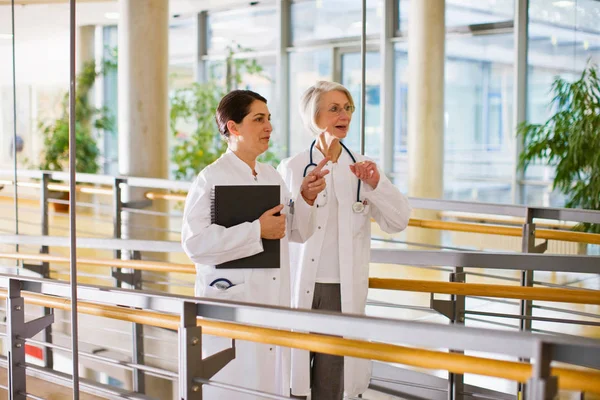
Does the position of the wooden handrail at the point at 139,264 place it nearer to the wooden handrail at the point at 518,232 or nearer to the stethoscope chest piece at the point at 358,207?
the stethoscope chest piece at the point at 358,207

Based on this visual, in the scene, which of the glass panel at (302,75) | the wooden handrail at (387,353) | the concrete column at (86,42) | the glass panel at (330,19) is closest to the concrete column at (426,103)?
the glass panel at (330,19)

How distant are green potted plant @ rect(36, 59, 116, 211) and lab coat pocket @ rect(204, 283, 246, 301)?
978cm

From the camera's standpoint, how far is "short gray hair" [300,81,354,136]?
2824 mm

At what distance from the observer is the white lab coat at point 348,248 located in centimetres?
275

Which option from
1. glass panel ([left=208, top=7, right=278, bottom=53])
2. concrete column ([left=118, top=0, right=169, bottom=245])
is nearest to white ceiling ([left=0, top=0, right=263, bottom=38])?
glass panel ([left=208, top=7, right=278, bottom=53])

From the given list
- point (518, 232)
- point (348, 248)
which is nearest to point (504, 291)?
point (348, 248)

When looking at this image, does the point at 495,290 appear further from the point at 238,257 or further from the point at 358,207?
the point at 238,257

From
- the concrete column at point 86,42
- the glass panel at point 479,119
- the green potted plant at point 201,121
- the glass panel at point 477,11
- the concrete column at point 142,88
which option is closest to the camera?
the concrete column at point 142,88

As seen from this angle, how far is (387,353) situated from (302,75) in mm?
9151

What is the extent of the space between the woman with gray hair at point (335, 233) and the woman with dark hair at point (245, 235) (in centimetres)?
7

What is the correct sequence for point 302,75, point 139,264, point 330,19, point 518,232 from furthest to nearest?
1. point 302,75
2. point 330,19
3. point 518,232
4. point 139,264

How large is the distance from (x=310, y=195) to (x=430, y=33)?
6.09 metres

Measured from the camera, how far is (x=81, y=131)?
40.9ft

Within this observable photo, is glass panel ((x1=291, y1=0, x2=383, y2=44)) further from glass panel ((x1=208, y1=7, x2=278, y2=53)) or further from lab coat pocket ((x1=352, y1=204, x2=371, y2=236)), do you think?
lab coat pocket ((x1=352, y1=204, x2=371, y2=236))
